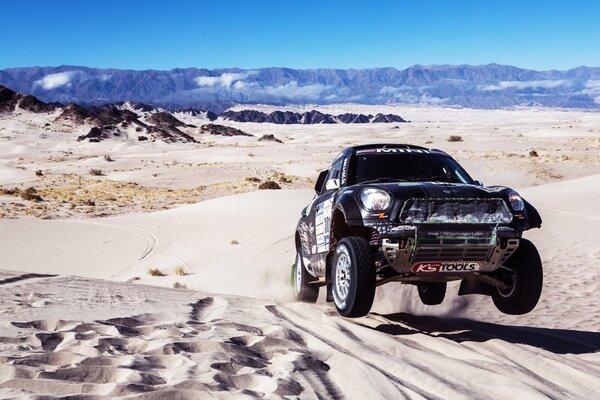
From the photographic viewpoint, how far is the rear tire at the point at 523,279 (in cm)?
667

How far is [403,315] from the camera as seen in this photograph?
859 cm

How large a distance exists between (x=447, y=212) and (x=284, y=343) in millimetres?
2023

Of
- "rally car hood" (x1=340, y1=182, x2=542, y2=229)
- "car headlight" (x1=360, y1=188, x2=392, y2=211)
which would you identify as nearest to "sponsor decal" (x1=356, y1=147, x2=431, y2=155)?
"rally car hood" (x1=340, y1=182, x2=542, y2=229)

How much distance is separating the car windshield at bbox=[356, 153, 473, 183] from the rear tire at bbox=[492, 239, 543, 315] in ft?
3.91

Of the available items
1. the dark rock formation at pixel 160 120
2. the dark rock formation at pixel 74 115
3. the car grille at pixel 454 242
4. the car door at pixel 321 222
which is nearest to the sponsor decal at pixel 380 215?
the car grille at pixel 454 242

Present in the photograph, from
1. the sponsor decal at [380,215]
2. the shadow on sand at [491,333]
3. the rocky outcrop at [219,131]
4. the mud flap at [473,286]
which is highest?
the sponsor decal at [380,215]

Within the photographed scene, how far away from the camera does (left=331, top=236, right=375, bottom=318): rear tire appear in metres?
6.14

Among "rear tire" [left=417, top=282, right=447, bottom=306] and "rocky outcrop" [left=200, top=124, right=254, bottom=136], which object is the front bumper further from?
"rocky outcrop" [left=200, top=124, right=254, bottom=136]

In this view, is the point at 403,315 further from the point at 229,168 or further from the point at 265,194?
the point at 229,168

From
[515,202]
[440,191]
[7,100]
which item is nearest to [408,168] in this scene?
[440,191]

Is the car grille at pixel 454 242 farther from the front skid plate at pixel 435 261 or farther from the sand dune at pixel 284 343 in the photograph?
the sand dune at pixel 284 343

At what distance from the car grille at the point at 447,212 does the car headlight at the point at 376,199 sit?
0.22 m

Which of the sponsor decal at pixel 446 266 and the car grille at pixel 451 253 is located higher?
the car grille at pixel 451 253

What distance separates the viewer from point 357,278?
6.13m
